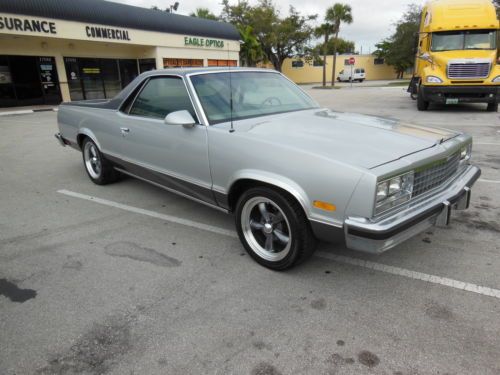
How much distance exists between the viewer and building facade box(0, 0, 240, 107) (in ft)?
56.2

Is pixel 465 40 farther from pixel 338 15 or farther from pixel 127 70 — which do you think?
pixel 338 15

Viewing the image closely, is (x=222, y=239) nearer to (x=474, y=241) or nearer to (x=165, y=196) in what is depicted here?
(x=165, y=196)

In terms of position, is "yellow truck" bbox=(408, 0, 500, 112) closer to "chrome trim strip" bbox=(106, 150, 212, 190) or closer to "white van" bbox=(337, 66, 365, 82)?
"chrome trim strip" bbox=(106, 150, 212, 190)

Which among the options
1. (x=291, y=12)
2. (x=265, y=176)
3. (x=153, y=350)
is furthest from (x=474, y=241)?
(x=291, y=12)

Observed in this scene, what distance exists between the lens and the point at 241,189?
3072 millimetres

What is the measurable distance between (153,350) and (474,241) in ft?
9.54

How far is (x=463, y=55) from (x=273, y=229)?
11693 millimetres

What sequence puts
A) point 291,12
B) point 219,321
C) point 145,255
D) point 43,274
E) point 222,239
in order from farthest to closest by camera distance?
point 291,12, point 222,239, point 145,255, point 43,274, point 219,321

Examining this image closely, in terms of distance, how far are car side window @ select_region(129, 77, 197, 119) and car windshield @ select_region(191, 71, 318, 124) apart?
166 millimetres

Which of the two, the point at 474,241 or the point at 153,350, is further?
the point at 474,241

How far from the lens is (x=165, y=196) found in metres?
4.78

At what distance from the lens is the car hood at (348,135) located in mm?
2527

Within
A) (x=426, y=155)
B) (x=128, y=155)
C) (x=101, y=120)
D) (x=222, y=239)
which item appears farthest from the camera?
(x=101, y=120)

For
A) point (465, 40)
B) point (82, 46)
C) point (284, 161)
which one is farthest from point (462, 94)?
point (82, 46)
